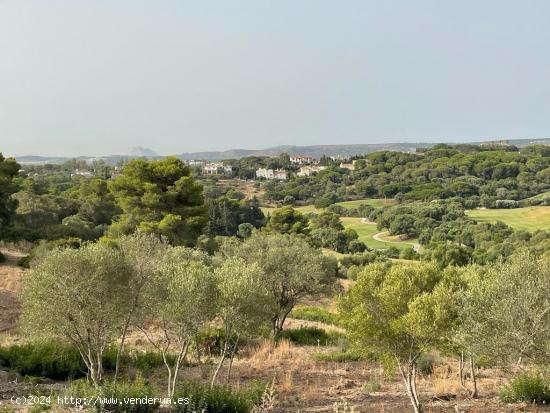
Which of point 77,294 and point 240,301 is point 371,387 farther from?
point 77,294

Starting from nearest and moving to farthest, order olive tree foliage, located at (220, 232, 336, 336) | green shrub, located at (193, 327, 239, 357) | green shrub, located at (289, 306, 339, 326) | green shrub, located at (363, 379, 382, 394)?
1. green shrub, located at (363, 379, 382, 394)
2. green shrub, located at (193, 327, 239, 357)
3. olive tree foliage, located at (220, 232, 336, 336)
4. green shrub, located at (289, 306, 339, 326)

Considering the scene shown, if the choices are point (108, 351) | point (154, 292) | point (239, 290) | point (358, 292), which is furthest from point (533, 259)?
point (108, 351)

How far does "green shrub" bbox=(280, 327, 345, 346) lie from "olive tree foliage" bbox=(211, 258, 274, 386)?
8.27m

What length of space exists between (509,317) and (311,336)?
44.2 ft

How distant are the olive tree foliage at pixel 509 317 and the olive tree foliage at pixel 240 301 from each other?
4.91 metres

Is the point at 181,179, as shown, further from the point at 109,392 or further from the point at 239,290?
the point at 109,392

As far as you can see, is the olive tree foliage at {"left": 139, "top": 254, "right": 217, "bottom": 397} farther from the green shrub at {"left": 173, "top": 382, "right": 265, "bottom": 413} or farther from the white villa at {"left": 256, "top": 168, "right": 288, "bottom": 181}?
the white villa at {"left": 256, "top": 168, "right": 288, "bottom": 181}

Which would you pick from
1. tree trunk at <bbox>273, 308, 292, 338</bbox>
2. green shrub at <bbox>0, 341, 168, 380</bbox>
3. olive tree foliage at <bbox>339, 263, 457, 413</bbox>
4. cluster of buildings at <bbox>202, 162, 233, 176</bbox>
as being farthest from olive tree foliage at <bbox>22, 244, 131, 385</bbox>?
cluster of buildings at <bbox>202, 162, 233, 176</bbox>

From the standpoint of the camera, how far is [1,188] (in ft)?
105

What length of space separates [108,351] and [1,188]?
21.9 metres

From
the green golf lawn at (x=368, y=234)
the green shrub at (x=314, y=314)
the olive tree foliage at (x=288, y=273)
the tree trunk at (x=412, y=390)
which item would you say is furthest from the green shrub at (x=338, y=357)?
the green golf lawn at (x=368, y=234)

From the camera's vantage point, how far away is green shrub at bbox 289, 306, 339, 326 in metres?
27.1

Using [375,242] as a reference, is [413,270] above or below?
above

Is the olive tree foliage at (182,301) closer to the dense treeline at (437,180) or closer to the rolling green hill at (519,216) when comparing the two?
the rolling green hill at (519,216)
